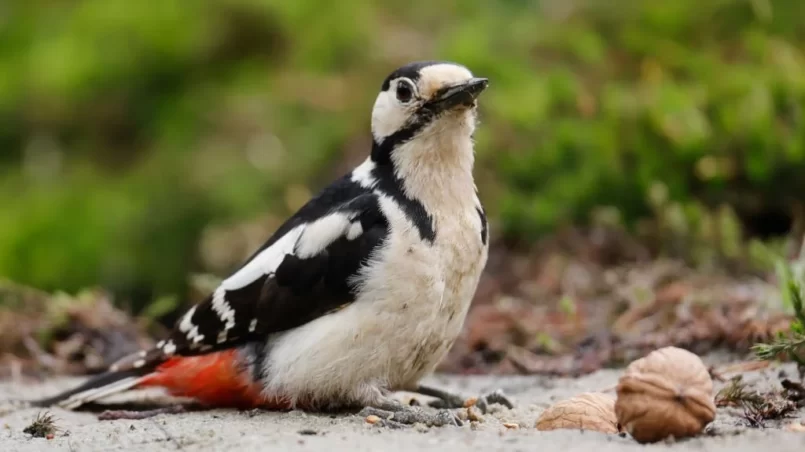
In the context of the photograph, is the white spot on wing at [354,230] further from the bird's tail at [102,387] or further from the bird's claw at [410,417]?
the bird's tail at [102,387]

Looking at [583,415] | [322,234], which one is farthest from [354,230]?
[583,415]

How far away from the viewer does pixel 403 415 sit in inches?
135

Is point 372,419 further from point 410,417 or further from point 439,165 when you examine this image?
point 439,165

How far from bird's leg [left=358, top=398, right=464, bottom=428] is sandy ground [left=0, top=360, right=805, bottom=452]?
48 mm

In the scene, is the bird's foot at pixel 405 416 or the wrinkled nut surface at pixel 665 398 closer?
the wrinkled nut surface at pixel 665 398

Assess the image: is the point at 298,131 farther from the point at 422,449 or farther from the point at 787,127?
the point at 422,449

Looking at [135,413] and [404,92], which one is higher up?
[404,92]

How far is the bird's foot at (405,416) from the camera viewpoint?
3.38m

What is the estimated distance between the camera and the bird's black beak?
3658 mm

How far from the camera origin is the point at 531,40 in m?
7.46

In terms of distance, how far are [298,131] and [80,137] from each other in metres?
2.66

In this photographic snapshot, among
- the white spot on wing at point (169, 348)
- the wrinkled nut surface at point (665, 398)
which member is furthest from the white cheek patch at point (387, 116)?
the wrinkled nut surface at point (665, 398)

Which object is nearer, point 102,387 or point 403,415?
point 403,415

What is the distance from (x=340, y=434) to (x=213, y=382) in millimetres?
823
